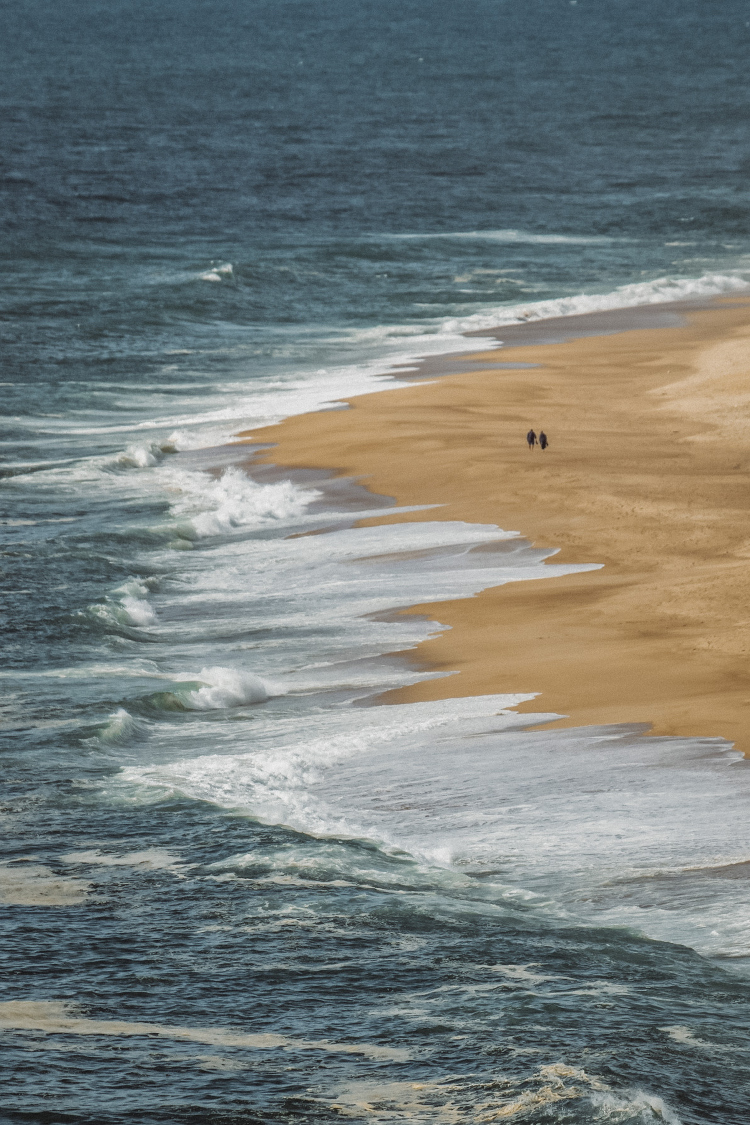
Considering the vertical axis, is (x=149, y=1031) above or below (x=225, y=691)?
below

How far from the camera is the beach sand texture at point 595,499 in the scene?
12.6m

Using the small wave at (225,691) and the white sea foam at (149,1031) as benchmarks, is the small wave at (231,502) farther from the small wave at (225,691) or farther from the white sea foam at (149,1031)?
the white sea foam at (149,1031)

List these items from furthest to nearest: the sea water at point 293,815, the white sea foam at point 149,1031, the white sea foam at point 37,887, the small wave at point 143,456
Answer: the small wave at point 143,456 < the white sea foam at point 37,887 < the white sea foam at point 149,1031 < the sea water at point 293,815

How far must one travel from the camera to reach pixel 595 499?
18.4m

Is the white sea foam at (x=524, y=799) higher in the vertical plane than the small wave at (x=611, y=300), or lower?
lower

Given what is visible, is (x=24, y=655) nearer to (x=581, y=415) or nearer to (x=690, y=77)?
(x=581, y=415)

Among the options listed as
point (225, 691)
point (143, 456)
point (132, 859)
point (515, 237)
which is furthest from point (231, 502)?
point (515, 237)

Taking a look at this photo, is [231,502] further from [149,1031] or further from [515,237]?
[515,237]

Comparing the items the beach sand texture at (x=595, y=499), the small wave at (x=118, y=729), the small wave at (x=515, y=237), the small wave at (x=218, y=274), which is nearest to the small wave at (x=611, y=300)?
the beach sand texture at (x=595, y=499)

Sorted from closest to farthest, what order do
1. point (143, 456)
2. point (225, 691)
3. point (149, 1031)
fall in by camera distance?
point (149, 1031)
point (225, 691)
point (143, 456)

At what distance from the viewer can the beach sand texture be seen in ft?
41.3

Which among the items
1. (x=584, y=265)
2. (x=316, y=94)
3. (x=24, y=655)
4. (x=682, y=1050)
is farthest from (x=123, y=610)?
(x=316, y=94)

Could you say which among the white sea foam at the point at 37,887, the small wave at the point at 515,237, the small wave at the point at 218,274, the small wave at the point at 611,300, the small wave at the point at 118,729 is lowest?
the white sea foam at the point at 37,887

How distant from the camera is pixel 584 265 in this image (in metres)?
45.0
